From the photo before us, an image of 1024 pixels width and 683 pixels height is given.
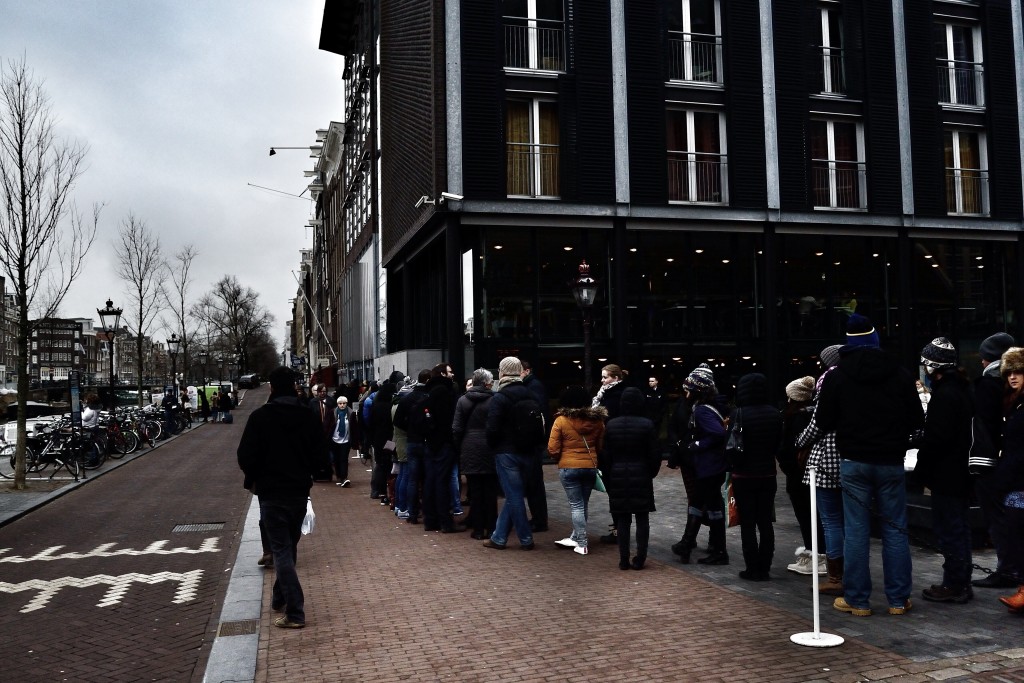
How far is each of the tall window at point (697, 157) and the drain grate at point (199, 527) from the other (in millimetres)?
14191

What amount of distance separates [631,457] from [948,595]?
290 cm

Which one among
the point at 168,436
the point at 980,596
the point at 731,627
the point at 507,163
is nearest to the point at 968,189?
the point at 507,163

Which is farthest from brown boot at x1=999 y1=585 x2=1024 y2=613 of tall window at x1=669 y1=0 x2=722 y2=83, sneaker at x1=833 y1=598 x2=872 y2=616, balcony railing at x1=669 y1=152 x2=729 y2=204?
tall window at x1=669 y1=0 x2=722 y2=83

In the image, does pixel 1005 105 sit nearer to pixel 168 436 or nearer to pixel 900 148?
pixel 900 148

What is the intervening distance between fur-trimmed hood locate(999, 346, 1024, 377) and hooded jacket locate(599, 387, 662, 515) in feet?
9.86

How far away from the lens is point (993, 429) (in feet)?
22.4

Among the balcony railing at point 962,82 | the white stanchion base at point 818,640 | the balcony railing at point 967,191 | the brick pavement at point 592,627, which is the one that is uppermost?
the balcony railing at point 962,82

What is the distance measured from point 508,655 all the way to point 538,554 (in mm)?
3581

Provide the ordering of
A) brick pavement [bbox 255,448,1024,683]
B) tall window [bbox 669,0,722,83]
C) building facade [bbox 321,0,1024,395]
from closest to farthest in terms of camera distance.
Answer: brick pavement [bbox 255,448,1024,683] → building facade [bbox 321,0,1024,395] → tall window [bbox 669,0,722,83]

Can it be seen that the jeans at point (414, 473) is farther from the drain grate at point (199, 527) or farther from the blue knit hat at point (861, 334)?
the blue knit hat at point (861, 334)

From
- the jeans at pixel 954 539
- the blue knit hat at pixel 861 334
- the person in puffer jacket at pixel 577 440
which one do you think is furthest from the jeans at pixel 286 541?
the jeans at pixel 954 539

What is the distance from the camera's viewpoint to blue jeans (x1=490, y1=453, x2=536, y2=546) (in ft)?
31.4

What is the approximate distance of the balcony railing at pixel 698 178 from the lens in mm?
22312

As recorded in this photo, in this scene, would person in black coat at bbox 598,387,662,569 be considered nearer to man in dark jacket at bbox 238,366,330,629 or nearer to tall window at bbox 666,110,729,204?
man in dark jacket at bbox 238,366,330,629
